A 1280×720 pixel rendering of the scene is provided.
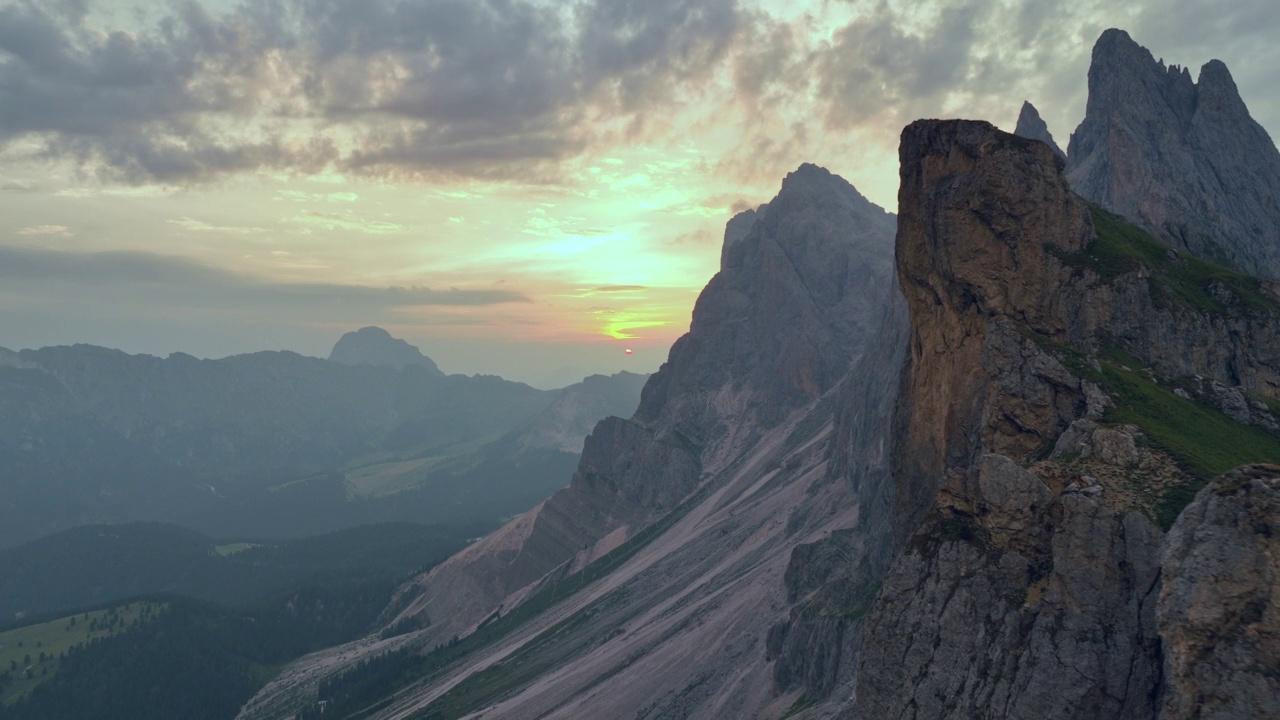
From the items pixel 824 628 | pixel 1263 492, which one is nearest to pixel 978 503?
pixel 1263 492

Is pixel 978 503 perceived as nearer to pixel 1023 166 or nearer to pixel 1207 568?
pixel 1207 568

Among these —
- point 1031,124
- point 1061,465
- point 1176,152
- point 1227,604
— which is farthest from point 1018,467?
point 1031,124

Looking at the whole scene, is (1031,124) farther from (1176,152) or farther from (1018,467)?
(1018,467)

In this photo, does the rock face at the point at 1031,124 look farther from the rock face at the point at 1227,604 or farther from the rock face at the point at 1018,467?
the rock face at the point at 1227,604

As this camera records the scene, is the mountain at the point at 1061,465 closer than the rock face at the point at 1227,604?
No

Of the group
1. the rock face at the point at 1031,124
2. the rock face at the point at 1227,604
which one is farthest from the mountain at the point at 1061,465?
the rock face at the point at 1031,124

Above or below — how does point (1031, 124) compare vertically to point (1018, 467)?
above

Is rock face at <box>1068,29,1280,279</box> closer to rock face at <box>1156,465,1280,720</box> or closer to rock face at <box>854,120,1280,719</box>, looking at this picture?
rock face at <box>854,120,1280,719</box>
